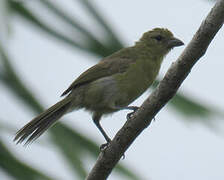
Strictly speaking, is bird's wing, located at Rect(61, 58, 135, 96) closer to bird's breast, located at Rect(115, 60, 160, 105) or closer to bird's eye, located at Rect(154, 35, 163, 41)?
bird's breast, located at Rect(115, 60, 160, 105)

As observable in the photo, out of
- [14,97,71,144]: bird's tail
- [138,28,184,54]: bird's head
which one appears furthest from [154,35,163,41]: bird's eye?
[14,97,71,144]: bird's tail

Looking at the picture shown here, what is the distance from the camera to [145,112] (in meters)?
3.03

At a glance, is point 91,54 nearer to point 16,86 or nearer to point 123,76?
point 16,86

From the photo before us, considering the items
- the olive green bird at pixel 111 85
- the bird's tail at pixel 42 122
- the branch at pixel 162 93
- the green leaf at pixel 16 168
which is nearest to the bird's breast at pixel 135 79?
the olive green bird at pixel 111 85

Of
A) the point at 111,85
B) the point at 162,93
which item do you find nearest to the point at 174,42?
the point at 111,85

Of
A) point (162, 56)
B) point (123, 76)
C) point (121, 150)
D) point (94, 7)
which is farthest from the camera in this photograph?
point (162, 56)

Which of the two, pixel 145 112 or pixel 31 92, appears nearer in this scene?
pixel 145 112

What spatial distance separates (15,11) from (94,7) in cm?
61

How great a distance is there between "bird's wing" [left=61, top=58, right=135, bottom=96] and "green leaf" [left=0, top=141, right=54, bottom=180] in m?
1.76

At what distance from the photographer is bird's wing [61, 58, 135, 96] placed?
15.9 feet

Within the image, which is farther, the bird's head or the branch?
the bird's head

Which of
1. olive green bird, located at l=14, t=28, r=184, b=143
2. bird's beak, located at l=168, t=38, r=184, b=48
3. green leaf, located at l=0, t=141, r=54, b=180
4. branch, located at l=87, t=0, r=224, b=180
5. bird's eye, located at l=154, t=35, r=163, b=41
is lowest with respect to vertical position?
green leaf, located at l=0, t=141, r=54, b=180

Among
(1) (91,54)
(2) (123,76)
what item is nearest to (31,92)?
(1) (91,54)

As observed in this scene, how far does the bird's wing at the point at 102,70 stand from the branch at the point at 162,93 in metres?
1.63
